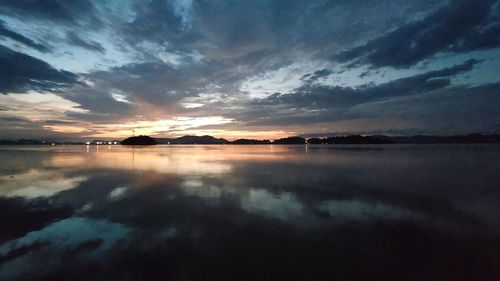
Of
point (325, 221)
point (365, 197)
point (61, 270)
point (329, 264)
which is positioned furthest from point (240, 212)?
point (365, 197)

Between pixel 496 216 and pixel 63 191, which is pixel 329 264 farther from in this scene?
pixel 63 191

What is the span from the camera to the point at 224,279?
6.28 metres

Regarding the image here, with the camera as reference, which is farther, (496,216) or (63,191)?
(63,191)

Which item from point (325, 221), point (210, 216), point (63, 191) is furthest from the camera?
point (63, 191)

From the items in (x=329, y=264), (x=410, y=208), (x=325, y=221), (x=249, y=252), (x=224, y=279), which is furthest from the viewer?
(x=410, y=208)

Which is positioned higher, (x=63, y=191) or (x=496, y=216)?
(x=63, y=191)

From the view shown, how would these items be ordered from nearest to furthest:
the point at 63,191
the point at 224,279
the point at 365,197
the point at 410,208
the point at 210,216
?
1. the point at 224,279
2. the point at 210,216
3. the point at 410,208
4. the point at 365,197
5. the point at 63,191

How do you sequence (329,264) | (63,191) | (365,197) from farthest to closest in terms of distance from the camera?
(63,191) < (365,197) < (329,264)

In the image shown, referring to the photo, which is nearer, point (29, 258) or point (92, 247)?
point (29, 258)

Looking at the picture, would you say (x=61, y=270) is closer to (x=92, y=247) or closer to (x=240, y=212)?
(x=92, y=247)

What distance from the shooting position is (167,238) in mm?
8758

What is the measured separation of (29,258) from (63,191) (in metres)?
11.4

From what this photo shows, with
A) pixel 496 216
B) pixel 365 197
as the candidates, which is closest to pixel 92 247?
pixel 365 197

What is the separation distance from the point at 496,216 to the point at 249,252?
11829 millimetres
